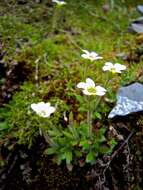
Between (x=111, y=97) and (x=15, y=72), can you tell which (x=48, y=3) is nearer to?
(x=15, y=72)

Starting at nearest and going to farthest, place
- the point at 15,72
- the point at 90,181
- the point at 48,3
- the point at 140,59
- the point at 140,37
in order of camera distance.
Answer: the point at 90,181 → the point at 15,72 → the point at 140,59 → the point at 140,37 → the point at 48,3

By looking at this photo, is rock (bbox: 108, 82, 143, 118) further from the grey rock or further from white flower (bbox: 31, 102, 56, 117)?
the grey rock

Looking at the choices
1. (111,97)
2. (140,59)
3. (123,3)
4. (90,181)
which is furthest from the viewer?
(123,3)

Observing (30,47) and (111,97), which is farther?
(30,47)

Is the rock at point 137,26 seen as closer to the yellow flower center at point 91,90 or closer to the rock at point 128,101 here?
the rock at point 128,101

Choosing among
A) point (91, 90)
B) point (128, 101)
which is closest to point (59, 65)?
point (128, 101)

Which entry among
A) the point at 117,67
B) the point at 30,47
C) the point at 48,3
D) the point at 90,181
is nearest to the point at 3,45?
the point at 30,47

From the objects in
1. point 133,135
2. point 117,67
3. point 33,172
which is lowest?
point 33,172
